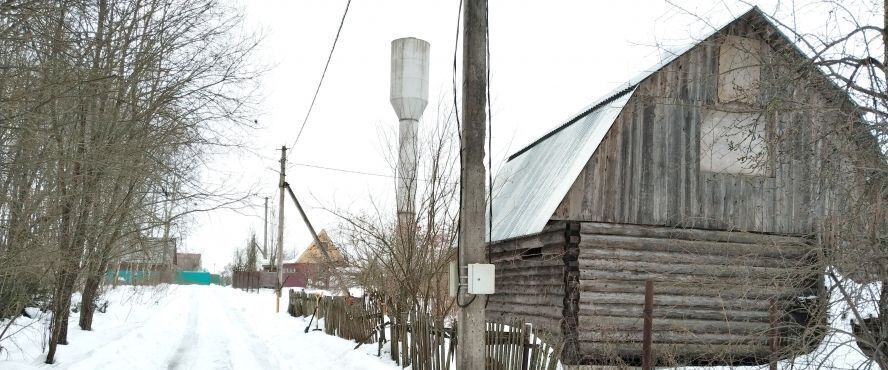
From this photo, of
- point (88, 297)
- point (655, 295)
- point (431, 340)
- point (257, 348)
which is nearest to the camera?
point (431, 340)

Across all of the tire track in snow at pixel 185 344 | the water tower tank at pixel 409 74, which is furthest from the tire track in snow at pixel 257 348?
the water tower tank at pixel 409 74

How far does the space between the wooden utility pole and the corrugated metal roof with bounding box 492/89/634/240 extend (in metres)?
5.78

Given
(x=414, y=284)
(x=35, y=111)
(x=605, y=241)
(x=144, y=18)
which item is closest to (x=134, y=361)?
(x=414, y=284)

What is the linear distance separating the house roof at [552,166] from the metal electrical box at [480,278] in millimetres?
4226

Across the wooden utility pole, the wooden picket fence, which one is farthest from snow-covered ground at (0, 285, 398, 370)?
the wooden utility pole

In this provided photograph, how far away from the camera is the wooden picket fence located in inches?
341

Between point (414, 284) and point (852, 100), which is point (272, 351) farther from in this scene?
point (852, 100)

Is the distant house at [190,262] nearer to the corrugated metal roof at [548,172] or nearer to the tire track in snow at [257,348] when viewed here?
the tire track in snow at [257,348]

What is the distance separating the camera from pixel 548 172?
15.0 m

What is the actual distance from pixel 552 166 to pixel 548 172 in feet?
0.54

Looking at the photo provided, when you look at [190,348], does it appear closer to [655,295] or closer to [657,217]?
[655,295]

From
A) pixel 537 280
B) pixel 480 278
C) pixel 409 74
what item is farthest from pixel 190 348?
pixel 480 278

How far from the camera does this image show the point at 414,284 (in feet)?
43.8

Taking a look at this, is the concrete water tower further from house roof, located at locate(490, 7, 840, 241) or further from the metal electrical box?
the metal electrical box
